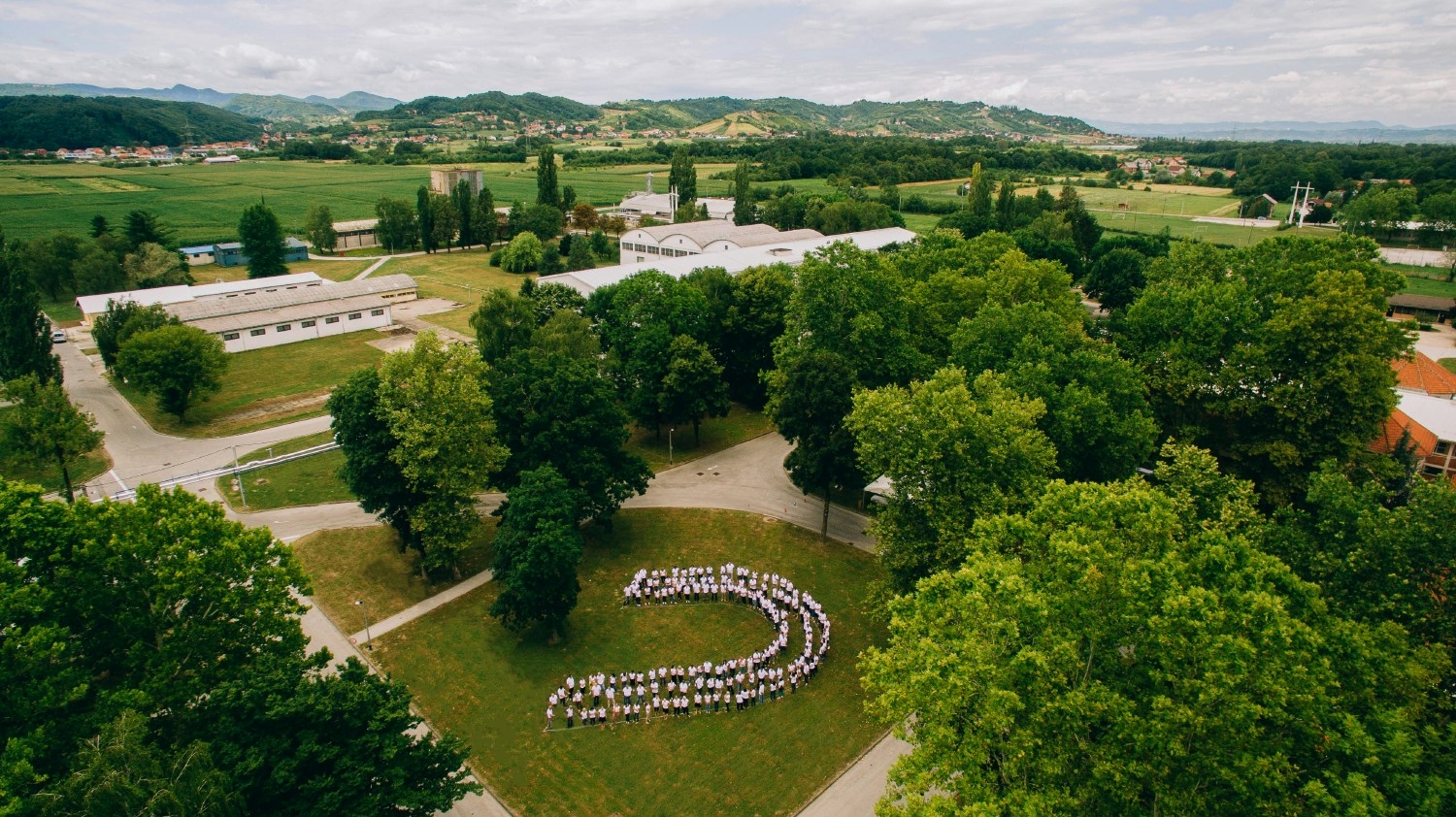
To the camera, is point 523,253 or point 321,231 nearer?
point 523,253

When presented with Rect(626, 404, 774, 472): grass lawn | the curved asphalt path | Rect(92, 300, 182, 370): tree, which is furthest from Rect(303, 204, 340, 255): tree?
Rect(626, 404, 774, 472): grass lawn

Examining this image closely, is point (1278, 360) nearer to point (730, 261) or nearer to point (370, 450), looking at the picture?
point (370, 450)

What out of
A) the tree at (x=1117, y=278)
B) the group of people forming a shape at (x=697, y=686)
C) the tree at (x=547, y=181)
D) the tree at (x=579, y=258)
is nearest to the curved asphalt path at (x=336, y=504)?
the group of people forming a shape at (x=697, y=686)

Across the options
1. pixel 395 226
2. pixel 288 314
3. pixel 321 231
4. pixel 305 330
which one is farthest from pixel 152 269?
pixel 395 226

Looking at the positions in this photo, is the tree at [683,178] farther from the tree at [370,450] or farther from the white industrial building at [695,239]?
the tree at [370,450]

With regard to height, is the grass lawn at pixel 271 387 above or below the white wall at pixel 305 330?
below

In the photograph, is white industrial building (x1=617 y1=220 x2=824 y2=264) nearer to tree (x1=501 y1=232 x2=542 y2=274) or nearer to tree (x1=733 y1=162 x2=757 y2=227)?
tree (x1=501 y1=232 x2=542 y2=274)
